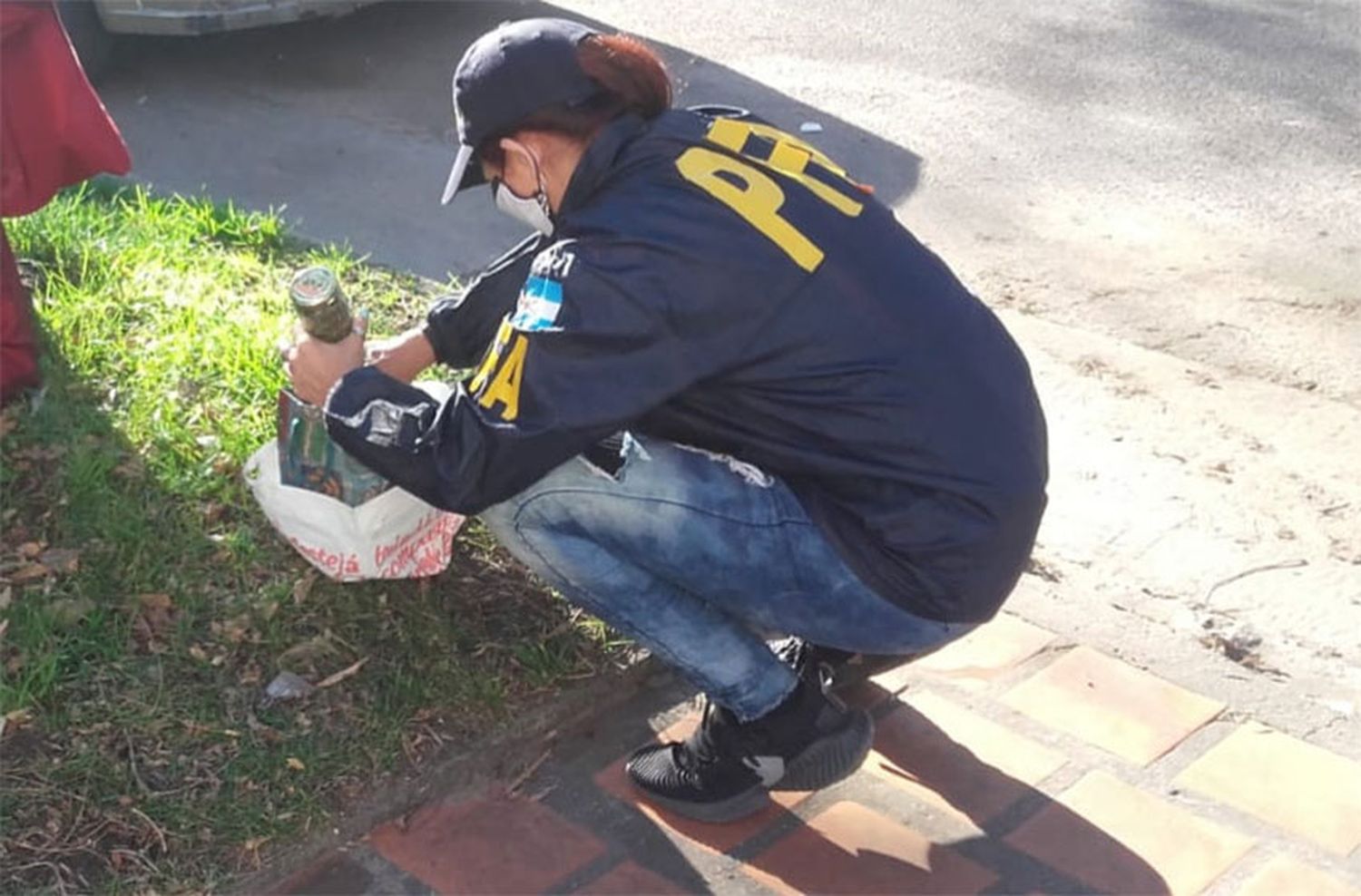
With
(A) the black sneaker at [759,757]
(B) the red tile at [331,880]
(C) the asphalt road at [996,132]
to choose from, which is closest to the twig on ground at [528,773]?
(A) the black sneaker at [759,757]

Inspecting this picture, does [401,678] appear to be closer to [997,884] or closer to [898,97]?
[997,884]

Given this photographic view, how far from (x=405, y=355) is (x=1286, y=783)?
1.56 metres

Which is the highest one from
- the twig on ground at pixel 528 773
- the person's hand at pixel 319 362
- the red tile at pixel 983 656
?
→ the person's hand at pixel 319 362

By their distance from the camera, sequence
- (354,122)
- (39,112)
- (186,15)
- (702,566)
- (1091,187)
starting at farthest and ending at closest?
(186,15), (354,122), (1091,187), (39,112), (702,566)

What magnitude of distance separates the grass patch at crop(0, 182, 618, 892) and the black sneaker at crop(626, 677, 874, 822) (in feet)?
1.11

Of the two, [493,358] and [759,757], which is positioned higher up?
[493,358]

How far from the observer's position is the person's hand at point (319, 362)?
2.81 metres

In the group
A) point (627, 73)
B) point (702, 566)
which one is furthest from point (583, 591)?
point (627, 73)

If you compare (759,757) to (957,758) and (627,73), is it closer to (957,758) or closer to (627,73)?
(957,758)

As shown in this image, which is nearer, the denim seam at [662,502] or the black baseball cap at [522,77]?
the black baseball cap at [522,77]

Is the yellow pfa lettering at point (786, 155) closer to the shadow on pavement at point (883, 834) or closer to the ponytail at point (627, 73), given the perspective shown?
the ponytail at point (627, 73)

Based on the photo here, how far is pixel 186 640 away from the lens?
302 cm

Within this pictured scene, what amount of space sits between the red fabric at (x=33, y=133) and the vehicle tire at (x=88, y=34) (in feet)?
10.6

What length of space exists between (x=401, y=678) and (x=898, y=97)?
14.7 feet
